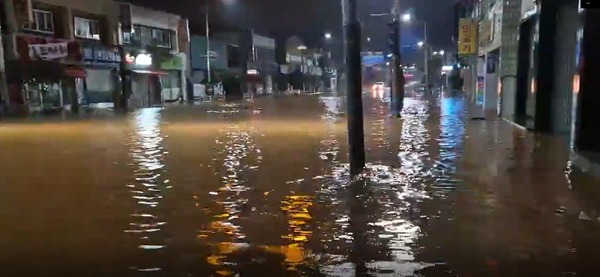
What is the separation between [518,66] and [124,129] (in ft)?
45.7

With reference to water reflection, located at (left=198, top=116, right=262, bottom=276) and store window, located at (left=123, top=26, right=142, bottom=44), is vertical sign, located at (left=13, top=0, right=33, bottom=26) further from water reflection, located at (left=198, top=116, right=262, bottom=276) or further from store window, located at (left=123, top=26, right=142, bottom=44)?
water reflection, located at (left=198, top=116, right=262, bottom=276)

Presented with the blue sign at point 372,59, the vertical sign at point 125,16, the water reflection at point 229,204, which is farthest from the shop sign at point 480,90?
the blue sign at point 372,59

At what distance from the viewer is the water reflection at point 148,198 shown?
630 cm

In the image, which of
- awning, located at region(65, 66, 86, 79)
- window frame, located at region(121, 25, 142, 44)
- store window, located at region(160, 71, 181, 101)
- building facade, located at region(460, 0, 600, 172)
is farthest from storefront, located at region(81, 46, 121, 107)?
building facade, located at region(460, 0, 600, 172)

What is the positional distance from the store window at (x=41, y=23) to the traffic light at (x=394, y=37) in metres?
21.0

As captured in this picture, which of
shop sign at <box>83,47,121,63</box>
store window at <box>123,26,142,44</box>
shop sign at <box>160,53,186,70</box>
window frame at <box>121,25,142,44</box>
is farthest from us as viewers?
shop sign at <box>160,53,186,70</box>

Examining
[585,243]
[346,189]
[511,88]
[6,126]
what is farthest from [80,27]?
[585,243]

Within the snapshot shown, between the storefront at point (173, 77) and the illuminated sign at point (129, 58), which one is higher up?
the illuminated sign at point (129, 58)

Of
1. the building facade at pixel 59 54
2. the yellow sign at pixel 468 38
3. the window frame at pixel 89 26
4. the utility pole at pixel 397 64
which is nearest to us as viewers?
the utility pole at pixel 397 64

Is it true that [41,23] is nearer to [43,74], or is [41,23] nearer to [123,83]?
[43,74]

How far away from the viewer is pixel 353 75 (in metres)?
10.3

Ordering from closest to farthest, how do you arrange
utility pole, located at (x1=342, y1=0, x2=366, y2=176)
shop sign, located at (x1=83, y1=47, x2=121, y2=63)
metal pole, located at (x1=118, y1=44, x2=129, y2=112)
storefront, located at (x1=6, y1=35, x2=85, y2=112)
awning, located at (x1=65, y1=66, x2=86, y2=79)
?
utility pole, located at (x1=342, y1=0, x2=366, y2=176)
storefront, located at (x1=6, y1=35, x2=85, y2=112)
awning, located at (x1=65, y1=66, x2=86, y2=79)
shop sign, located at (x1=83, y1=47, x2=121, y2=63)
metal pole, located at (x1=118, y1=44, x2=129, y2=112)

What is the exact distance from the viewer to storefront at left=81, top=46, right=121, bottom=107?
3631 centimetres

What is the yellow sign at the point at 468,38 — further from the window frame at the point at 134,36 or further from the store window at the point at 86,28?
the store window at the point at 86,28
